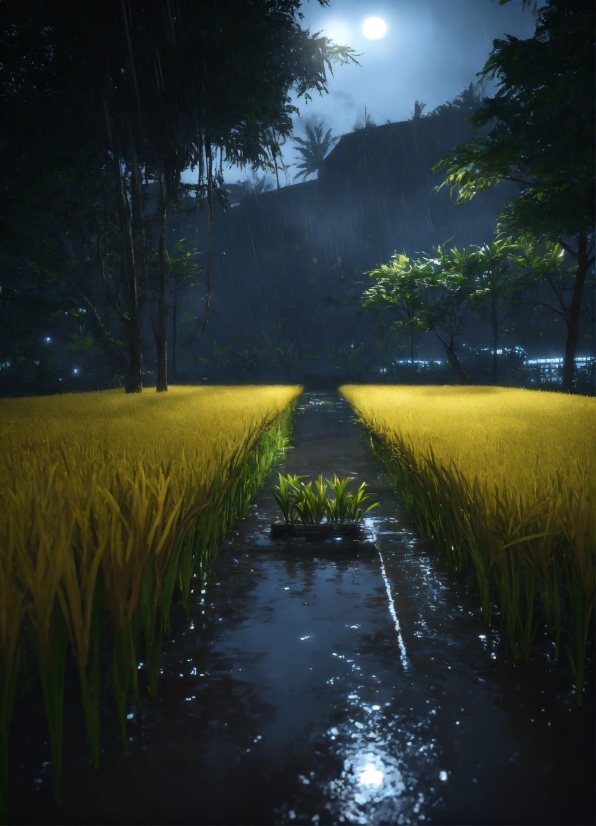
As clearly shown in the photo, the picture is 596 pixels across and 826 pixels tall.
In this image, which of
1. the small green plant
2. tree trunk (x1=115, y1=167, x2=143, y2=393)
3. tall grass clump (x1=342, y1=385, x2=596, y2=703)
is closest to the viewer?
tall grass clump (x1=342, y1=385, x2=596, y2=703)

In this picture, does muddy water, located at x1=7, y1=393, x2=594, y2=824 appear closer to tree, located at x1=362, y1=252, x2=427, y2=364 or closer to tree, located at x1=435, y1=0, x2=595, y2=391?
tree, located at x1=435, y1=0, x2=595, y2=391

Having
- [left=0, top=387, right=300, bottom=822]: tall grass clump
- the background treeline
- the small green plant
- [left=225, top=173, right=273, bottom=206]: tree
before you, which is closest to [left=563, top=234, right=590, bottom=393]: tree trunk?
the background treeline

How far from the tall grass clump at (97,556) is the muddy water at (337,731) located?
16 cm

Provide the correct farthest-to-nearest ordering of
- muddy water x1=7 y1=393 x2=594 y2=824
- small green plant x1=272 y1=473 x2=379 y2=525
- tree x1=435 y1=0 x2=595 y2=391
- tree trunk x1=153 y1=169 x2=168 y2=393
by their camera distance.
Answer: tree trunk x1=153 y1=169 x2=168 y2=393 → tree x1=435 y1=0 x2=595 y2=391 → small green plant x1=272 y1=473 x2=379 y2=525 → muddy water x1=7 y1=393 x2=594 y2=824

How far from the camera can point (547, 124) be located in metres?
11.4

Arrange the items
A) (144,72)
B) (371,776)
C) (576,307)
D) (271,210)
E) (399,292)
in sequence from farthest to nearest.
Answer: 1. (271,210)
2. (399,292)
3. (576,307)
4. (144,72)
5. (371,776)

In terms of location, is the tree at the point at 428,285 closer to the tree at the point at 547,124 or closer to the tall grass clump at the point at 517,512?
the tree at the point at 547,124

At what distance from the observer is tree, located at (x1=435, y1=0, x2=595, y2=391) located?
977cm

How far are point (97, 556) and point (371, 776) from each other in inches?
43.6

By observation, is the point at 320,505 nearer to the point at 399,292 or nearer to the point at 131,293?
the point at 131,293

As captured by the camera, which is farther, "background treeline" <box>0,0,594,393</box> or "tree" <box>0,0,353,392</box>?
"background treeline" <box>0,0,594,393</box>

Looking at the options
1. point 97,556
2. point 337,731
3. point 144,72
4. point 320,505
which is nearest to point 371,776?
point 337,731

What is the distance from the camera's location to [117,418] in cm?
854

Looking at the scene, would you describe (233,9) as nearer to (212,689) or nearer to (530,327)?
(212,689)
